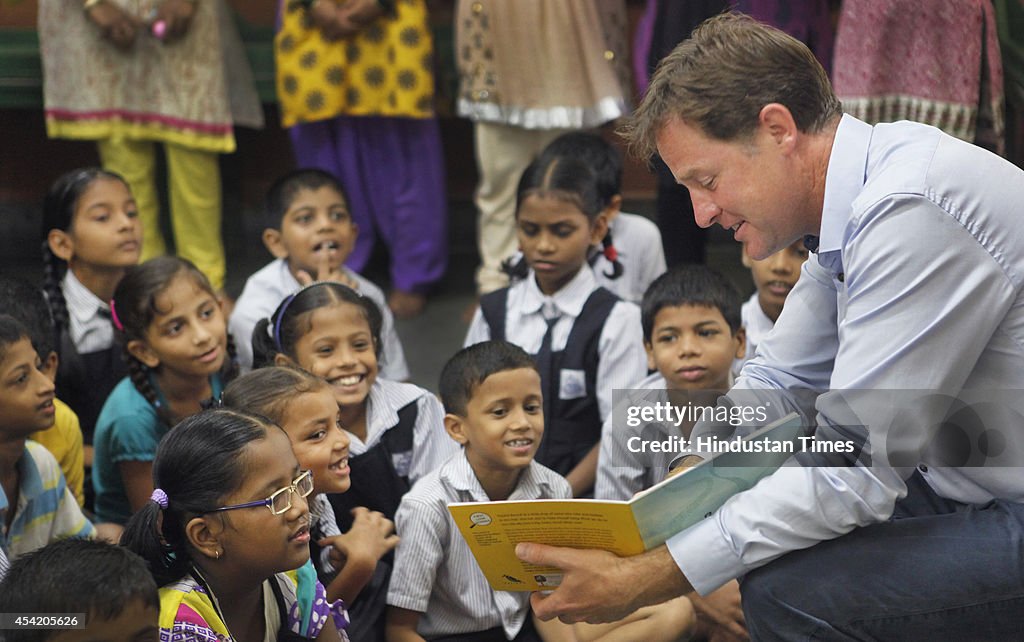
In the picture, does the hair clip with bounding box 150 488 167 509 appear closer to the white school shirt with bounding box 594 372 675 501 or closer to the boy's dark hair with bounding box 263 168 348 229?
the white school shirt with bounding box 594 372 675 501

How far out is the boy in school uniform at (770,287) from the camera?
10.2ft

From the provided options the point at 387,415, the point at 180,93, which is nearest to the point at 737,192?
the point at 387,415

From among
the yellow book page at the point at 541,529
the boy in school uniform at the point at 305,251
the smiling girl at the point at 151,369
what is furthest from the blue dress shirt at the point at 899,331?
the boy in school uniform at the point at 305,251

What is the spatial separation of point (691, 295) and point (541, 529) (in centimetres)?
108

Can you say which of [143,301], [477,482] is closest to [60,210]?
[143,301]

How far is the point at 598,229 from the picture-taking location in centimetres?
337

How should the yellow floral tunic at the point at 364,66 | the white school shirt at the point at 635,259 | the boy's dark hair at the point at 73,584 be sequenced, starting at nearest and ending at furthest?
the boy's dark hair at the point at 73,584, the white school shirt at the point at 635,259, the yellow floral tunic at the point at 364,66

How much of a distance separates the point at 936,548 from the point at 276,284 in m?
2.13

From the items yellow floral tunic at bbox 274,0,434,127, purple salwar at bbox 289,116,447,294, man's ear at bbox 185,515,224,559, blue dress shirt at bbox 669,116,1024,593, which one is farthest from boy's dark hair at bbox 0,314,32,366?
purple salwar at bbox 289,116,447,294

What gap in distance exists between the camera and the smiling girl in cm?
276

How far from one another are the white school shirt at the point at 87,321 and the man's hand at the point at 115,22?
1295 mm

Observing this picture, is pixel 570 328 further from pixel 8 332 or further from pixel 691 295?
pixel 8 332

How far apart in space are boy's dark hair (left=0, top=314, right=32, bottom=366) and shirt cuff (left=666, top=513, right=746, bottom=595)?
136cm

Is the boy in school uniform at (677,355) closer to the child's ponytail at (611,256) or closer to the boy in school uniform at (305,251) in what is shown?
the child's ponytail at (611,256)
